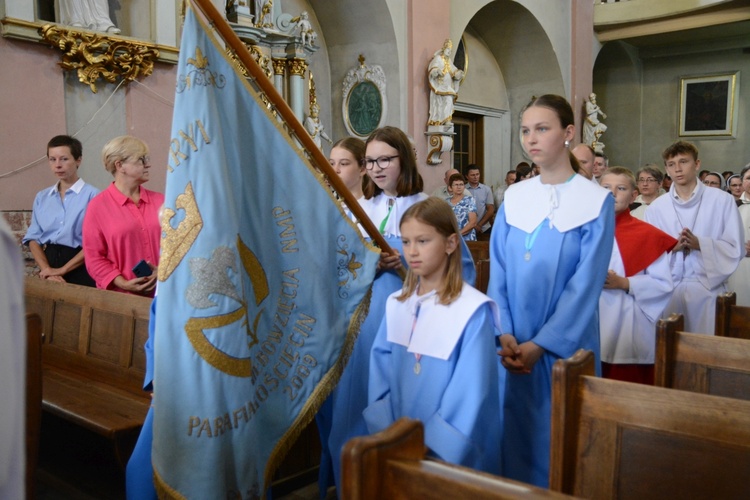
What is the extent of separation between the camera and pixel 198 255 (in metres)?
1.87

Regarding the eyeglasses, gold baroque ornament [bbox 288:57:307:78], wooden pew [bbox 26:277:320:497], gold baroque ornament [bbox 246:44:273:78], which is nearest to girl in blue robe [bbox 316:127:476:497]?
the eyeglasses

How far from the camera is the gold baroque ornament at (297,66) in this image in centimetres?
721

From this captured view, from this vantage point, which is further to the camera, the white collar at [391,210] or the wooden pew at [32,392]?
the white collar at [391,210]

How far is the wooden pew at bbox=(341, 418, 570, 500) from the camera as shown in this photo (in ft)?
3.13

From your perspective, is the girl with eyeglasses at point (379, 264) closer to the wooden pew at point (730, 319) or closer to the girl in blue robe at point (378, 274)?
the girl in blue robe at point (378, 274)

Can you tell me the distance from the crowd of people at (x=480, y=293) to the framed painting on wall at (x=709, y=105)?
11605 mm

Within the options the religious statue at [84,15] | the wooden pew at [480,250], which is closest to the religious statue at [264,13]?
the religious statue at [84,15]

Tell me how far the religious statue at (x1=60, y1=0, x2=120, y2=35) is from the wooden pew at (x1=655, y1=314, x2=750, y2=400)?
469 cm

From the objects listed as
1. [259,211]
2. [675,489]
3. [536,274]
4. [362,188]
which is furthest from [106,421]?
[675,489]

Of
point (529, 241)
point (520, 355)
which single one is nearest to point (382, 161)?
point (529, 241)

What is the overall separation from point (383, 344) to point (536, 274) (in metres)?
0.60

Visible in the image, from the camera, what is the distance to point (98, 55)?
16.7ft

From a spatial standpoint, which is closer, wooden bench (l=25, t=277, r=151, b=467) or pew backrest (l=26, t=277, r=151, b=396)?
wooden bench (l=25, t=277, r=151, b=467)

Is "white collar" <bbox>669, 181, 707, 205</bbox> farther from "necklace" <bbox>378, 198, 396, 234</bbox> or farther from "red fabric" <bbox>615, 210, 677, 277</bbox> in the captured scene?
"necklace" <bbox>378, 198, 396, 234</bbox>
